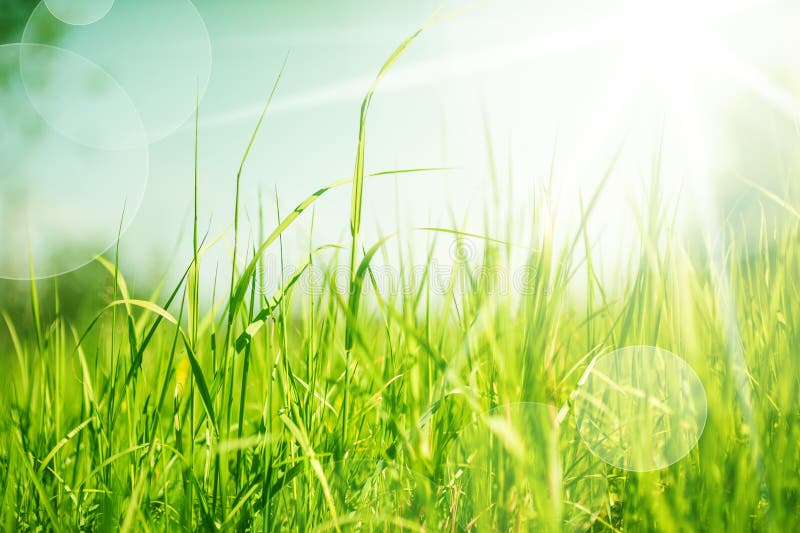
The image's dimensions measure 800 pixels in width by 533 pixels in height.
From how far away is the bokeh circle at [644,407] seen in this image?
83cm

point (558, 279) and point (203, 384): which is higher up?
point (558, 279)

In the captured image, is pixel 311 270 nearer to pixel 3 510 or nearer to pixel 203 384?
pixel 203 384

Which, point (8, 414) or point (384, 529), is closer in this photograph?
point (384, 529)

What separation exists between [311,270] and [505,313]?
0.34 meters

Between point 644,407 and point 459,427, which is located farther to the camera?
point 459,427

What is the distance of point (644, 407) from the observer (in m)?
0.83

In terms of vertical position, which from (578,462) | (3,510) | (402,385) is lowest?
(3,510)

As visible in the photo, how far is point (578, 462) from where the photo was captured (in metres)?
0.90

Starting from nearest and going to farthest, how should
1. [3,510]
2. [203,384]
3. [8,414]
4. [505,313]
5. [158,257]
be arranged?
[203,384], [505,313], [3,510], [8,414], [158,257]

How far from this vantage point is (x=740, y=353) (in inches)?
35.9

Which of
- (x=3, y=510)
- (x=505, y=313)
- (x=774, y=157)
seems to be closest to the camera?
(x=505, y=313)

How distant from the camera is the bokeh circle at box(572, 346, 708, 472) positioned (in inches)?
32.7

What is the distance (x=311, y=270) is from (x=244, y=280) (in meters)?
0.16

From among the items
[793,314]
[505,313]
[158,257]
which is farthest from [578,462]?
[158,257]
